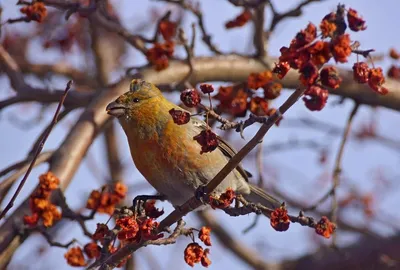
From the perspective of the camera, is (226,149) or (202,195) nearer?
(202,195)

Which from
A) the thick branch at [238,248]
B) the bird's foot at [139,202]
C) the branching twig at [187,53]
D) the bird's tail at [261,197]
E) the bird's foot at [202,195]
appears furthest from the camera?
the thick branch at [238,248]

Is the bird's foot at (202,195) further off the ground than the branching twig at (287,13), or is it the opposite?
the branching twig at (287,13)

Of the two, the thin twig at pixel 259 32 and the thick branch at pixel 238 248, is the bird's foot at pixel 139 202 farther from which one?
the thick branch at pixel 238 248

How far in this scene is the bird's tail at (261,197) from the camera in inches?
157

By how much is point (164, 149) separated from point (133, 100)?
16.5 inches

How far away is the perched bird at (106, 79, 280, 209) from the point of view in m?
A: 3.41

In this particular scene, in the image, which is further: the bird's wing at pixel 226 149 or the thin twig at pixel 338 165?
the thin twig at pixel 338 165

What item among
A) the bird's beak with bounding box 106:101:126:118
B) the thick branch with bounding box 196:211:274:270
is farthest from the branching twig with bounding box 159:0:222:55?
the thick branch with bounding box 196:211:274:270

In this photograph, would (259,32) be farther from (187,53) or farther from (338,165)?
(338,165)

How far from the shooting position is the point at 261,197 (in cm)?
403

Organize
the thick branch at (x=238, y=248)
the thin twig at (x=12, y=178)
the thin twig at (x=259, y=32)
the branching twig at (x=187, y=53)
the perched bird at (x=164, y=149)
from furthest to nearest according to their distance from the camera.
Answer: the thick branch at (x=238, y=248)
the thin twig at (x=259, y=32)
the branching twig at (x=187, y=53)
the thin twig at (x=12, y=178)
the perched bird at (x=164, y=149)

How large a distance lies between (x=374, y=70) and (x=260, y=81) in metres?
1.33

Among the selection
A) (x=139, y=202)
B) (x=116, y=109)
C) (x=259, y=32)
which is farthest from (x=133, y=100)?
(x=259, y=32)

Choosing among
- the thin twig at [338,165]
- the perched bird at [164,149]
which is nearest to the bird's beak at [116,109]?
the perched bird at [164,149]
